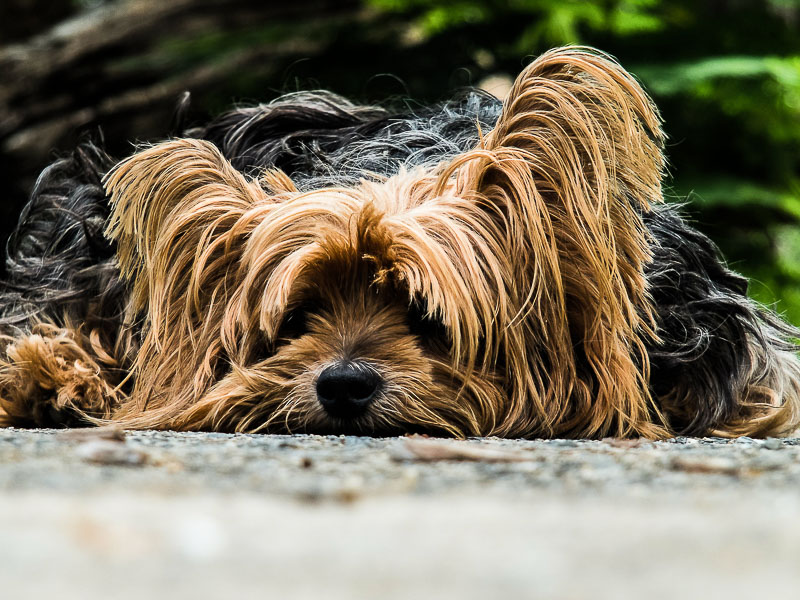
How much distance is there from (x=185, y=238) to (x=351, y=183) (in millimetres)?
767

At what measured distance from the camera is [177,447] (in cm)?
327

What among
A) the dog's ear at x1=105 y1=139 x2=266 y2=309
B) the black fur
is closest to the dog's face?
the dog's ear at x1=105 y1=139 x2=266 y2=309

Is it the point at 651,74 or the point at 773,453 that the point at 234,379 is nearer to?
the point at 773,453

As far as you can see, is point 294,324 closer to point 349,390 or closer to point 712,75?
point 349,390

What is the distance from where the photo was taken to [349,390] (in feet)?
13.1

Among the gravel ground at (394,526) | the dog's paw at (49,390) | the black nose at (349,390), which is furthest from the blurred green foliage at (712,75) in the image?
the gravel ground at (394,526)

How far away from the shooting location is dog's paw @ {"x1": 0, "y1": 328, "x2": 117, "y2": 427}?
16.4ft

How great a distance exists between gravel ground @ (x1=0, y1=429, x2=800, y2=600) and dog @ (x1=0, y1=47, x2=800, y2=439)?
1.18 meters

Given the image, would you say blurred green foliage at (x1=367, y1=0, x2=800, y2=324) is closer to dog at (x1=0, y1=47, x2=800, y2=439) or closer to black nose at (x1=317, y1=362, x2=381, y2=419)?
dog at (x1=0, y1=47, x2=800, y2=439)

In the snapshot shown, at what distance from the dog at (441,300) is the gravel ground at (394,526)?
46.5 inches

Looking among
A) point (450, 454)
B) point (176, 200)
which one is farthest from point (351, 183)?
point (450, 454)

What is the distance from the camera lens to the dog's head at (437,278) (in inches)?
161

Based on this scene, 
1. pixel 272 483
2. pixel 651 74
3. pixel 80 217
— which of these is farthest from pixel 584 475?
pixel 651 74

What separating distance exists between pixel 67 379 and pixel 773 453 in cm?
311
